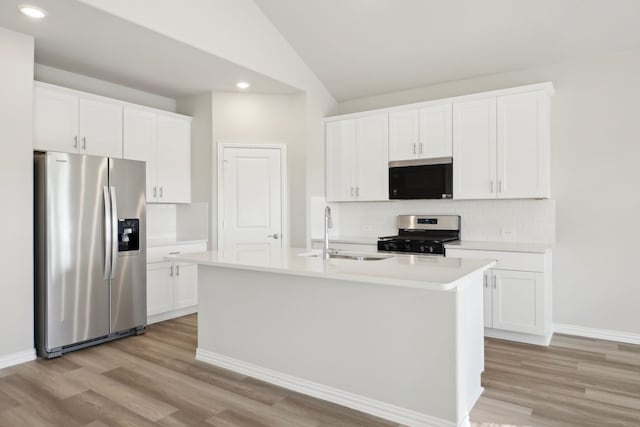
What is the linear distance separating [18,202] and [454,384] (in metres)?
→ 3.51

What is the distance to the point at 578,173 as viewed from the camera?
4062 millimetres

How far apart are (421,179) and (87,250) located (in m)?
3.43

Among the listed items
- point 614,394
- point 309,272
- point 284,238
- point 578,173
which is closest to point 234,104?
point 284,238

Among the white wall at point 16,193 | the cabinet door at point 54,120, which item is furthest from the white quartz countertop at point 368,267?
the cabinet door at point 54,120

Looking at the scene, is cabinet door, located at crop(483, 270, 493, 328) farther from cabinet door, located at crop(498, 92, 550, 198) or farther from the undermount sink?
the undermount sink

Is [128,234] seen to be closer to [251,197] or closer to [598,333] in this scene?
[251,197]

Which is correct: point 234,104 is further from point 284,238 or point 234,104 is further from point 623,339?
point 623,339

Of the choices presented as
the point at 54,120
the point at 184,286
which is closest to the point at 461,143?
the point at 184,286

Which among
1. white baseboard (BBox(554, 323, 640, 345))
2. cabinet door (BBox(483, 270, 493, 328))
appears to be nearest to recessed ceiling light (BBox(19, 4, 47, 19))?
cabinet door (BBox(483, 270, 493, 328))

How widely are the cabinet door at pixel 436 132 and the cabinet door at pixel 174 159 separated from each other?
112 inches

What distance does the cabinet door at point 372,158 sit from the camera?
4930 mm

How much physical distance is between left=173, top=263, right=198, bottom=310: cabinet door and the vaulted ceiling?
2867 millimetres

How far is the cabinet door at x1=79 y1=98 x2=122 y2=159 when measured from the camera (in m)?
4.16

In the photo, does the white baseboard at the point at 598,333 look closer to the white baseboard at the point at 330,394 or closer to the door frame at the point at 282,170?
the white baseboard at the point at 330,394
